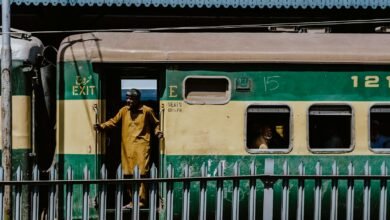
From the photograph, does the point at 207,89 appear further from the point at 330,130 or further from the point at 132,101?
the point at 330,130

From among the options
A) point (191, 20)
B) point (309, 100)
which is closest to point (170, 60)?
point (309, 100)

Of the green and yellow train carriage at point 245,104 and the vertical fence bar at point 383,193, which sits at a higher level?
the green and yellow train carriage at point 245,104

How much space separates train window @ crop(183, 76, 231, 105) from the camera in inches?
350

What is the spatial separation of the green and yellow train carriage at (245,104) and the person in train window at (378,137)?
12 mm

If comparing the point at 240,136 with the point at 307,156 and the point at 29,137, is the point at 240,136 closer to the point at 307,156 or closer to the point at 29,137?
the point at 307,156

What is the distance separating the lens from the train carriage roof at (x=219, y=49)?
29.2 feet

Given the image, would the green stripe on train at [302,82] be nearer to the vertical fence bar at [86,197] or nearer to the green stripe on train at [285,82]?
the green stripe on train at [285,82]

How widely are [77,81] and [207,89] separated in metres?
1.55

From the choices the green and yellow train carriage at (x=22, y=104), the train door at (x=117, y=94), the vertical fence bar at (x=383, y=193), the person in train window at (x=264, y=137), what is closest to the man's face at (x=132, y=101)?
the train door at (x=117, y=94)

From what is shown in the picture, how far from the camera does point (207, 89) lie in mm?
8930

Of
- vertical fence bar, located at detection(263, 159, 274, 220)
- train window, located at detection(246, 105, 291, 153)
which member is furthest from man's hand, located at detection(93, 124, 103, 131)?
vertical fence bar, located at detection(263, 159, 274, 220)

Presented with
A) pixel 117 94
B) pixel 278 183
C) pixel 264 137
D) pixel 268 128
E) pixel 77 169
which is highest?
pixel 117 94

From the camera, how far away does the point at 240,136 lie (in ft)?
29.1

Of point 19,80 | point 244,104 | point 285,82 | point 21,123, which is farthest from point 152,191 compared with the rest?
point 19,80
